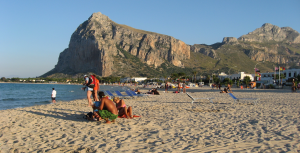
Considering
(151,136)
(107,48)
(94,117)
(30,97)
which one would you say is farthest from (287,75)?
(107,48)

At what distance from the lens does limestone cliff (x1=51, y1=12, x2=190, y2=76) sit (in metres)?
136

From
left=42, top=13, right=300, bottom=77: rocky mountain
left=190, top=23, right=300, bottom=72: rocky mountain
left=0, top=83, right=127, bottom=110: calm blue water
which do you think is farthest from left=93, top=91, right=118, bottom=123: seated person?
left=190, top=23, right=300, bottom=72: rocky mountain

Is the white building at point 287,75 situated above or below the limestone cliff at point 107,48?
below

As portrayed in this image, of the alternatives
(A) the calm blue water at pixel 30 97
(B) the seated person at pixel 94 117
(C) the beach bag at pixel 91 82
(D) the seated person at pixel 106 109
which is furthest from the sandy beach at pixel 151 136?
(A) the calm blue water at pixel 30 97

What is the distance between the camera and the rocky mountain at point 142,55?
131125 mm

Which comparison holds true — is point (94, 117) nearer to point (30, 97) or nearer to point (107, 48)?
point (30, 97)

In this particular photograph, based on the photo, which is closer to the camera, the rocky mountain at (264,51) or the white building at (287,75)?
the white building at (287,75)

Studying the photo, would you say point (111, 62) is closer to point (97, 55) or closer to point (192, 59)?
point (97, 55)

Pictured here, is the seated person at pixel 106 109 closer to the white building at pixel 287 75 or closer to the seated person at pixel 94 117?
the seated person at pixel 94 117

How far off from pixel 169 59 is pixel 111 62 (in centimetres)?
4510

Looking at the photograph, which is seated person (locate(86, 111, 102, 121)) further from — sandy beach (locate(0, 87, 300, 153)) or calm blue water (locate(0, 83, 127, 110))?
calm blue water (locate(0, 83, 127, 110))

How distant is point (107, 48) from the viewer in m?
135

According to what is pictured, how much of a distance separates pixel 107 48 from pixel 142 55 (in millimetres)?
25227

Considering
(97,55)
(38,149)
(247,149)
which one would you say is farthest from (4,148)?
(97,55)
